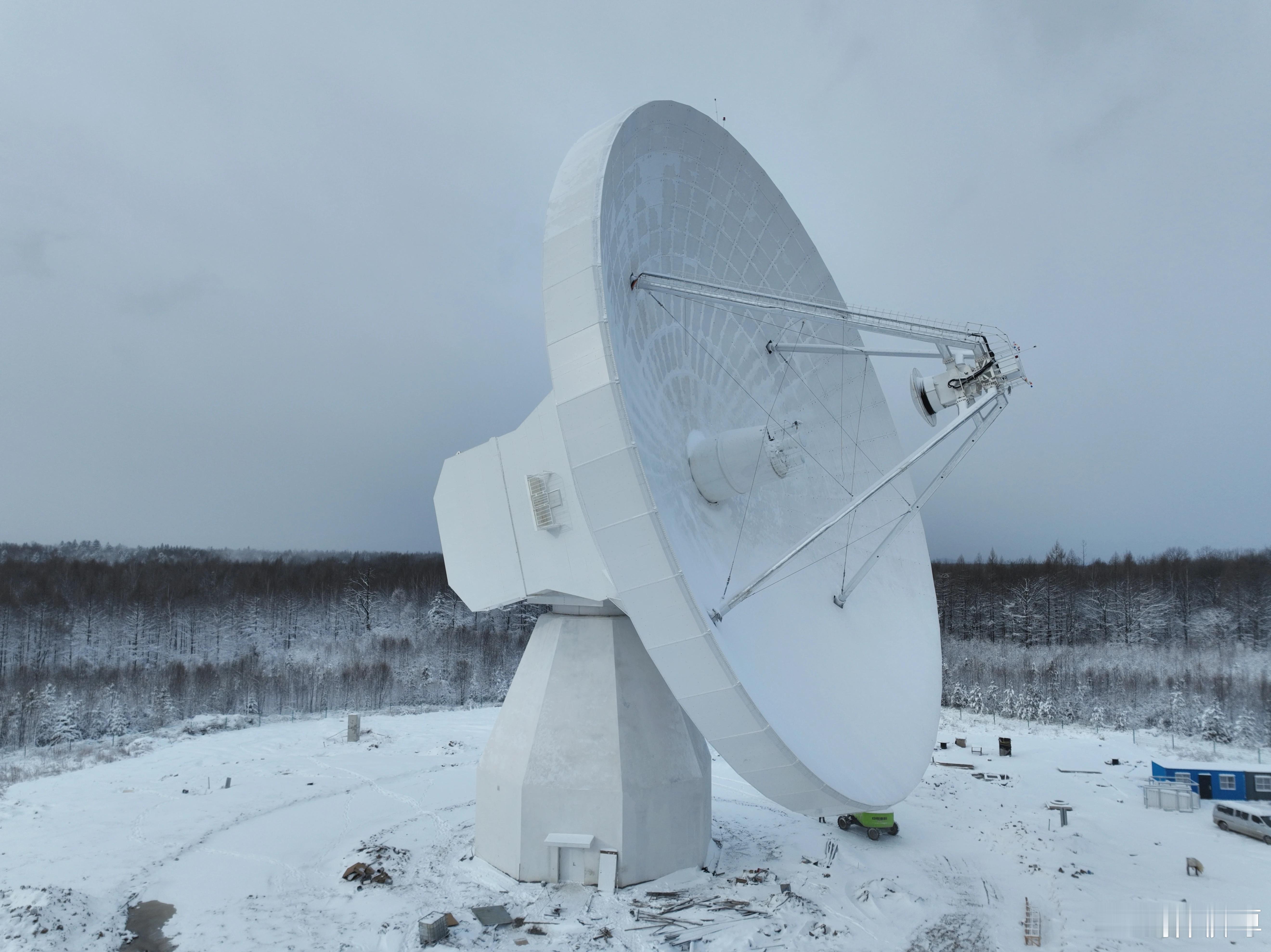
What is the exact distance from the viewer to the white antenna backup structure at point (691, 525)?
30.7 ft

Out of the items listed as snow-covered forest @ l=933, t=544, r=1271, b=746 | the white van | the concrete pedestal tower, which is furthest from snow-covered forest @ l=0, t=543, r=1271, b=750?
the concrete pedestal tower

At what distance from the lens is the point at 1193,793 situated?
70.5 feet

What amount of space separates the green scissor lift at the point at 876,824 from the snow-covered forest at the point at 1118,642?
70.2 ft

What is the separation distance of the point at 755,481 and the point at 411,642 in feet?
172

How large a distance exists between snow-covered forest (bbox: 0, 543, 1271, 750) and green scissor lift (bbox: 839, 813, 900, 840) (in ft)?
70.5

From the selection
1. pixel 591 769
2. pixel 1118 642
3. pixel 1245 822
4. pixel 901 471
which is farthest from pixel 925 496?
pixel 1118 642

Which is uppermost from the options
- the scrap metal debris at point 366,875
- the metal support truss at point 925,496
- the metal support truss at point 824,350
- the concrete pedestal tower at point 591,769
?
the metal support truss at point 824,350

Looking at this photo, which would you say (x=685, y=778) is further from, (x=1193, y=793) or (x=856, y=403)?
(x=1193, y=793)

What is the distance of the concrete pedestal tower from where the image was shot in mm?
14383

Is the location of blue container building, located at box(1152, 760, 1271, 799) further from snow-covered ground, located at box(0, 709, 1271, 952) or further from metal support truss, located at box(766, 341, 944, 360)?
metal support truss, located at box(766, 341, 944, 360)

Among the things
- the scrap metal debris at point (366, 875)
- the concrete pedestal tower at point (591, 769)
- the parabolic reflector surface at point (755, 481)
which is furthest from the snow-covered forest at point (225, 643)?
the parabolic reflector surface at point (755, 481)

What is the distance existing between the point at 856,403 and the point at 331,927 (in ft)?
47.6

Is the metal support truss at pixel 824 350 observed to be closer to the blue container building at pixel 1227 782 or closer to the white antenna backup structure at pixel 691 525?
the white antenna backup structure at pixel 691 525

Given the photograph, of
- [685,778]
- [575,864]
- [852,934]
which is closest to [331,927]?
[575,864]
